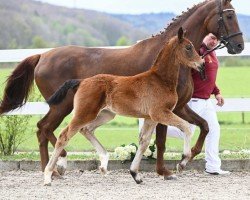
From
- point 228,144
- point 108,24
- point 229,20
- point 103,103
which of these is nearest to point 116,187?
point 103,103

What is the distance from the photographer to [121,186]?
32.6 feet

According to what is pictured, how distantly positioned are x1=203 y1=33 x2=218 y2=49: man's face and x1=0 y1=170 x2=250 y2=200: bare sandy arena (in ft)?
5.35

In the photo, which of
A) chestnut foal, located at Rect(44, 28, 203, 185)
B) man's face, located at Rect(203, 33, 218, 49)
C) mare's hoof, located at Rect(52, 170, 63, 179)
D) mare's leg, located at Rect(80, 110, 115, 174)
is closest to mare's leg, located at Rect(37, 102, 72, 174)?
mare's hoof, located at Rect(52, 170, 63, 179)

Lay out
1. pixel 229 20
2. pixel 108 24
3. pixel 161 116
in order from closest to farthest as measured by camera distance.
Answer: pixel 161 116
pixel 229 20
pixel 108 24

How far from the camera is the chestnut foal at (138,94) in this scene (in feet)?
31.7

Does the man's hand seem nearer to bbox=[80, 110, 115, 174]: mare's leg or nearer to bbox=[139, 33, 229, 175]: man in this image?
bbox=[139, 33, 229, 175]: man

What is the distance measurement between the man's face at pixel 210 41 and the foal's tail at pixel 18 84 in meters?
2.24

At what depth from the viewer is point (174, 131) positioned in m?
11.2

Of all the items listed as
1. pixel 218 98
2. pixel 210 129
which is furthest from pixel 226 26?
pixel 210 129

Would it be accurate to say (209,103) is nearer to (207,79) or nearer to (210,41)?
(207,79)

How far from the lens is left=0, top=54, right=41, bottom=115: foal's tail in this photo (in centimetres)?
1152

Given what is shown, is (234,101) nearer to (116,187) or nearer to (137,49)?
(137,49)

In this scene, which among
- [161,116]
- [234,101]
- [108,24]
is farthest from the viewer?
[108,24]

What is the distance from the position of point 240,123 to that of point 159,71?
37.0ft
